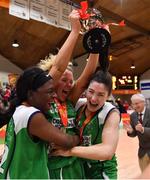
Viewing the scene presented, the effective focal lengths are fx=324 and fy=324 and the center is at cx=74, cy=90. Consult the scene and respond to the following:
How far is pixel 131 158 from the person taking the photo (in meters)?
6.12

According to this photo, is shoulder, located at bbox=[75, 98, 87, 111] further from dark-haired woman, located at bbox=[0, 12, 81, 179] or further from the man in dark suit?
the man in dark suit

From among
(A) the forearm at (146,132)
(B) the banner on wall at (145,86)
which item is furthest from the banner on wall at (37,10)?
(B) the banner on wall at (145,86)

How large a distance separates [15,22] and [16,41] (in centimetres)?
135

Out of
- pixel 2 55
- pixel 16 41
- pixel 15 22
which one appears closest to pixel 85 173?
pixel 15 22

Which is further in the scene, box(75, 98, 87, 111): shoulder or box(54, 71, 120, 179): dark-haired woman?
box(75, 98, 87, 111): shoulder

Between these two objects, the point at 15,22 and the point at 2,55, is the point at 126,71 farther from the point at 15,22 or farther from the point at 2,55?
the point at 15,22

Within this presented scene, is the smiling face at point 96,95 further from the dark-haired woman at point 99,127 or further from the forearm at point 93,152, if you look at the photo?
the forearm at point 93,152

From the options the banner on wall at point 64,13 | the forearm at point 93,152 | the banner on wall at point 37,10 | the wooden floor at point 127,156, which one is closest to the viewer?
the forearm at point 93,152

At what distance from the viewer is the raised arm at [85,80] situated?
1764 mm

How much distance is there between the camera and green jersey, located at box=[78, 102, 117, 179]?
5.29 feet

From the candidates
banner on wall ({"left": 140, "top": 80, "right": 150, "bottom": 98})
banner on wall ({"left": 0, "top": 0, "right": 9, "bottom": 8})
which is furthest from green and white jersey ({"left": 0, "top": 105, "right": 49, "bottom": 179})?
banner on wall ({"left": 140, "top": 80, "right": 150, "bottom": 98})

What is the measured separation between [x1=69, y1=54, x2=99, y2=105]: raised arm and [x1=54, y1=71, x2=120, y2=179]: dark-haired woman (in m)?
0.07

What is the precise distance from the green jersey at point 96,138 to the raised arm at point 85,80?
0.44ft

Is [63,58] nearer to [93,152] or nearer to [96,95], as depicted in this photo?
[96,95]
